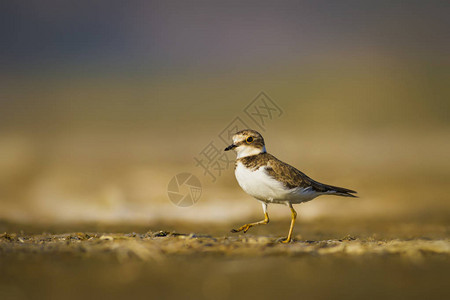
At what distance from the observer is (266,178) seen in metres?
8.31

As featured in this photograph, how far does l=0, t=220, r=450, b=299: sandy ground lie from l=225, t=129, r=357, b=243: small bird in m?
0.93

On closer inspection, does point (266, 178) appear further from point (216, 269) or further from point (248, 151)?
point (216, 269)

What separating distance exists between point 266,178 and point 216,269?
2594 millimetres

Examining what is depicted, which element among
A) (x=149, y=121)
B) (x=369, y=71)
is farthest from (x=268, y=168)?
(x=369, y=71)

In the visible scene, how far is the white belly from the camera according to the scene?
8312 millimetres

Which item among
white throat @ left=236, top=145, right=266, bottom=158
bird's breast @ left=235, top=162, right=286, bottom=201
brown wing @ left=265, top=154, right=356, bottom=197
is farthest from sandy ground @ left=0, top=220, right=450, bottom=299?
white throat @ left=236, top=145, right=266, bottom=158

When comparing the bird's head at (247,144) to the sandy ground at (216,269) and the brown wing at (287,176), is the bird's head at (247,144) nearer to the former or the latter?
the brown wing at (287,176)

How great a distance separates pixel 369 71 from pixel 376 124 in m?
16.3

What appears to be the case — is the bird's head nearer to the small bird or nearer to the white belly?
the small bird

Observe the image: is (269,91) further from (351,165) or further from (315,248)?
(315,248)

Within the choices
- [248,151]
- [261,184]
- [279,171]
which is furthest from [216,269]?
[248,151]

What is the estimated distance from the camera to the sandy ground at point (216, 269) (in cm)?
531

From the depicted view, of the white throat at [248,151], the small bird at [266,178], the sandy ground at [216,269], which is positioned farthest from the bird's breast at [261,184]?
the sandy ground at [216,269]

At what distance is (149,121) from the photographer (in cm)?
3353
